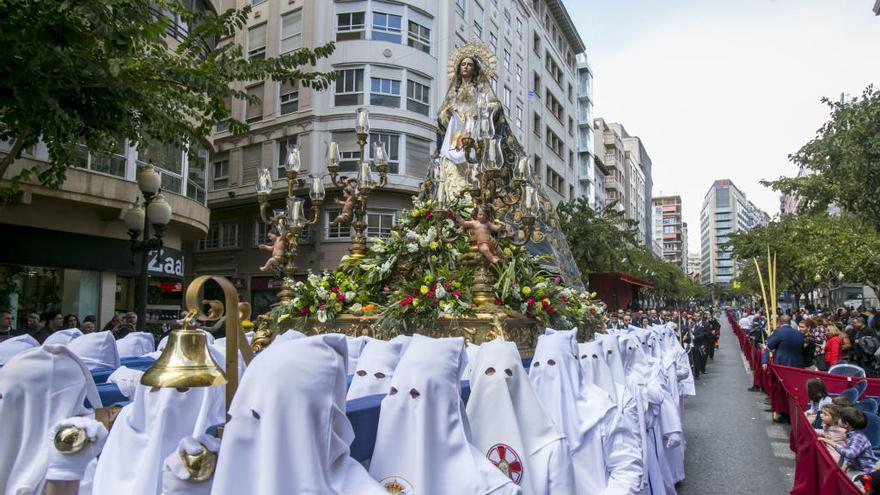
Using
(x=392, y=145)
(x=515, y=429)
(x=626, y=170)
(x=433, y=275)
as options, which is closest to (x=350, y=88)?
(x=392, y=145)

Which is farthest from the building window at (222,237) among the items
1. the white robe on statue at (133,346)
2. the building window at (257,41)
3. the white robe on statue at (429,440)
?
the white robe on statue at (429,440)

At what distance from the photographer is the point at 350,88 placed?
27.6 m

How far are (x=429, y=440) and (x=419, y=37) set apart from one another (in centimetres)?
2736

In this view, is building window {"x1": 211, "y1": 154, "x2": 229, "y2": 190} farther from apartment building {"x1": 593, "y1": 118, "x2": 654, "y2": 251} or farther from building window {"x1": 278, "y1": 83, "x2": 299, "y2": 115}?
apartment building {"x1": 593, "y1": 118, "x2": 654, "y2": 251}

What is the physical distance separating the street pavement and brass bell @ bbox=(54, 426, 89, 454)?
274 inches

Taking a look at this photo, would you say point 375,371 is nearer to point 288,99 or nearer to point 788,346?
point 788,346

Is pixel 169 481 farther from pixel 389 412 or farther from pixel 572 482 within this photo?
pixel 572 482

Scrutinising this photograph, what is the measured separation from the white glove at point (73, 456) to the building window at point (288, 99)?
2682 centimetres

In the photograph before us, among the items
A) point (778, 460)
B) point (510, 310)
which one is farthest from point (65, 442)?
point (778, 460)

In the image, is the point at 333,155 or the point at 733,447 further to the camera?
the point at 733,447

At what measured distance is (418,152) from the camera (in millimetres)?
27797

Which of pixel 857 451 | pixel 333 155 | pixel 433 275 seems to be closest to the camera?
pixel 857 451

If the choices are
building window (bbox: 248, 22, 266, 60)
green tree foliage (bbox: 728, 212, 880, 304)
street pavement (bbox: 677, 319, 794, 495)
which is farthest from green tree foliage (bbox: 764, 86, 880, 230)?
building window (bbox: 248, 22, 266, 60)

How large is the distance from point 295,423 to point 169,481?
497 mm
